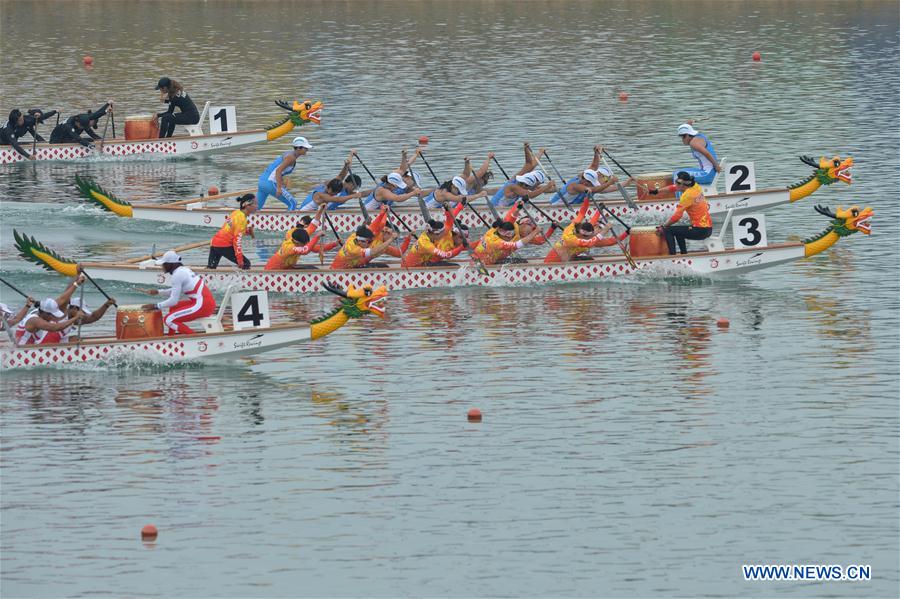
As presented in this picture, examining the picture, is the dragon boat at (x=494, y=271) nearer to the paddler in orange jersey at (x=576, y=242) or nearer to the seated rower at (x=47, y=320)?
the paddler in orange jersey at (x=576, y=242)

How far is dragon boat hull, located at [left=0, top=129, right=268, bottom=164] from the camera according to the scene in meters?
58.1

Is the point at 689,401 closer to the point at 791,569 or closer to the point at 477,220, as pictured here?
the point at 791,569

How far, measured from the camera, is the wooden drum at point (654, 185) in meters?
47.6

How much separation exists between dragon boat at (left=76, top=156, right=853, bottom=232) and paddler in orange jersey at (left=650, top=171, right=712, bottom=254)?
5.63 metres

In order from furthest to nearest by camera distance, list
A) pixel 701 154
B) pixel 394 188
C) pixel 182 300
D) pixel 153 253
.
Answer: pixel 701 154 < pixel 394 188 < pixel 153 253 < pixel 182 300

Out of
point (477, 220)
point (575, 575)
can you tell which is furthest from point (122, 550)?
point (477, 220)

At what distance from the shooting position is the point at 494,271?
4106 centimetres

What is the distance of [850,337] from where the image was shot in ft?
121

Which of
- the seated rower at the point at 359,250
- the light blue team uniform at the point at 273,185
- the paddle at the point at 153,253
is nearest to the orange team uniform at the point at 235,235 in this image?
the paddle at the point at 153,253

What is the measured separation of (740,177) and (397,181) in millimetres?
9239

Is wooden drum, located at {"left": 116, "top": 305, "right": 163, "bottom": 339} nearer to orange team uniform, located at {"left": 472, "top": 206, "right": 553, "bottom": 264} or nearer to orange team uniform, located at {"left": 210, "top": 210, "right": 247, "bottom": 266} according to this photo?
orange team uniform, located at {"left": 210, "top": 210, "right": 247, "bottom": 266}

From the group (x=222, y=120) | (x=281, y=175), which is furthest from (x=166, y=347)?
(x=222, y=120)

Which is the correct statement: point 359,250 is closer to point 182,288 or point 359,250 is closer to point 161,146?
point 182,288

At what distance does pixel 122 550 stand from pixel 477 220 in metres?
23.2
